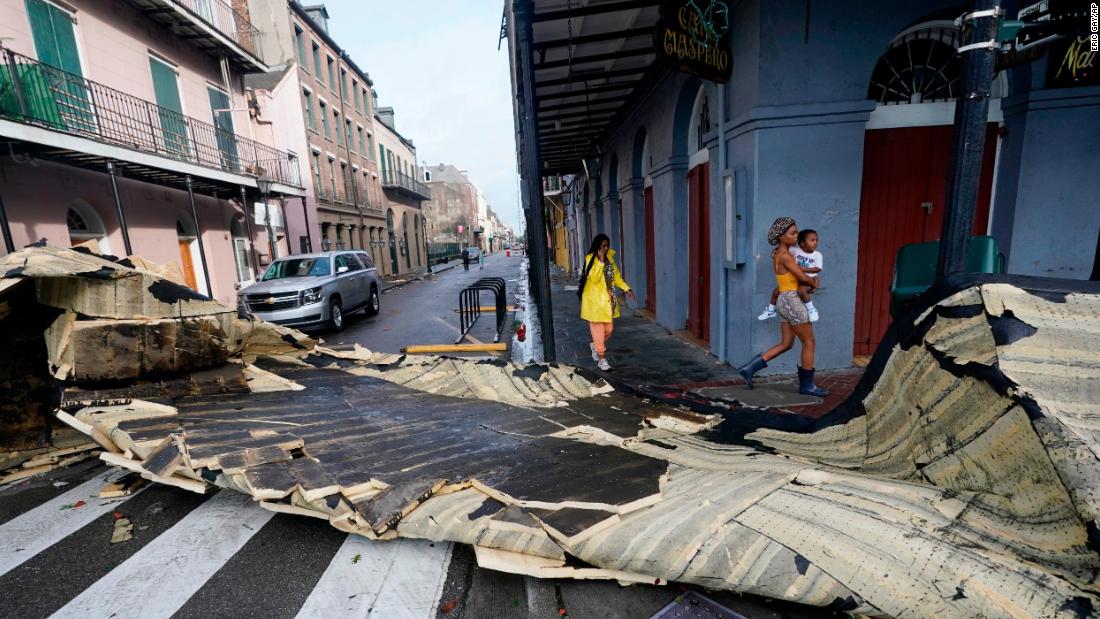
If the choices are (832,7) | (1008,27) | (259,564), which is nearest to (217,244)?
(259,564)

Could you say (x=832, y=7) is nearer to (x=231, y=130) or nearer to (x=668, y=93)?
(x=668, y=93)

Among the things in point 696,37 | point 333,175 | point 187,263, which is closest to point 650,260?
point 696,37

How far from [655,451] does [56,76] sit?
14.4m

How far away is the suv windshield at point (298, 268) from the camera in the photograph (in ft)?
37.9

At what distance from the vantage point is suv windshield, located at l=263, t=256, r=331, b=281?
1156cm

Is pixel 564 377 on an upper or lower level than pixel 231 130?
lower

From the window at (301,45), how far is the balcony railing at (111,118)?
9.03 metres

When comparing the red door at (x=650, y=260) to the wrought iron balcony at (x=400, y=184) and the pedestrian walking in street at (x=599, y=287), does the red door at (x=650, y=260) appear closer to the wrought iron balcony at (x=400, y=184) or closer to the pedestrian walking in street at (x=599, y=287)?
the pedestrian walking in street at (x=599, y=287)

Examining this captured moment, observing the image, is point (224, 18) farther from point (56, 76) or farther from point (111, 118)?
point (56, 76)

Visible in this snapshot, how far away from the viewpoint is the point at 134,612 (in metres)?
2.12

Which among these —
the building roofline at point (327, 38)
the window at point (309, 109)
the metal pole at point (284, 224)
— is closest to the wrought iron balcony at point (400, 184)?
the building roofline at point (327, 38)

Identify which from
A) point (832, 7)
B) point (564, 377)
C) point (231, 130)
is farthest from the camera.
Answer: point (231, 130)

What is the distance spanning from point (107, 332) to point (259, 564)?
231 cm

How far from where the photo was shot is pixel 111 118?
442 inches
